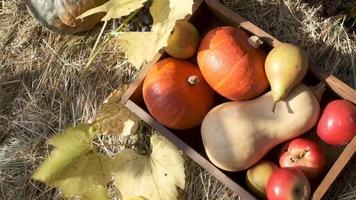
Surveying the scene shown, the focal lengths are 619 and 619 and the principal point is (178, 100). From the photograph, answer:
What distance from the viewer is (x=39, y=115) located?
6.65 feet

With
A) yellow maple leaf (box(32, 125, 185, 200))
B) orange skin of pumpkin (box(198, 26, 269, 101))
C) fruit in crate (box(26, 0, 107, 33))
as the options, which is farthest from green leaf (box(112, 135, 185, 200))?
fruit in crate (box(26, 0, 107, 33))

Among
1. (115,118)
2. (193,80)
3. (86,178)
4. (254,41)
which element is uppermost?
(254,41)

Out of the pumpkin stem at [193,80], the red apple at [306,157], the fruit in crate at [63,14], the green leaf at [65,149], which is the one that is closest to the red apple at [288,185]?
the red apple at [306,157]

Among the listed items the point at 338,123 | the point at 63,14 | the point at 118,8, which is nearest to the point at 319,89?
the point at 338,123

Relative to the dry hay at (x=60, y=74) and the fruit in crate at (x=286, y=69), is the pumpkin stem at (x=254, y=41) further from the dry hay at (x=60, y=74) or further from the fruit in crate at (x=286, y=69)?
the dry hay at (x=60, y=74)

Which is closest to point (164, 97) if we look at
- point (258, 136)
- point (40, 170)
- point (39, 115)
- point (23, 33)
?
point (258, 136)

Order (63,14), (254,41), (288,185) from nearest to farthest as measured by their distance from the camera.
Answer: (288,185), (254,41), (63,14)

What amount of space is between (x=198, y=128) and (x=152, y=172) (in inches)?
7.2

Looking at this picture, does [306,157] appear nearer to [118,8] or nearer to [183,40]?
[183,40]

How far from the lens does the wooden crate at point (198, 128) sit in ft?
5.19

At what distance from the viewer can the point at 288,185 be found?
154 centimetres

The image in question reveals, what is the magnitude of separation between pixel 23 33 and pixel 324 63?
1.01m

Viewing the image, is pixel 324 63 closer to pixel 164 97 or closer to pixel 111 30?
pixel 164 97

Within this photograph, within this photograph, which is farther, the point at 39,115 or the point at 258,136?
the point at 39,115
